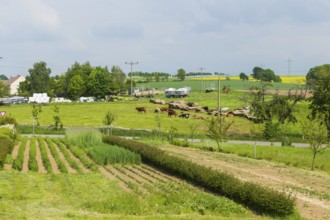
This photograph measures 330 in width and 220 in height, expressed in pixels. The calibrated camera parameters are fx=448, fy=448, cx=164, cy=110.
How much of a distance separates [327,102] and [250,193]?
36.5m

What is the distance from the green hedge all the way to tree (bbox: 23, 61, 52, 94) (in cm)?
9694

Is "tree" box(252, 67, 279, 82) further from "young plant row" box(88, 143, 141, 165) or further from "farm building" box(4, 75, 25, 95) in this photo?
"young plant row" box(88, 143, 141, 165)

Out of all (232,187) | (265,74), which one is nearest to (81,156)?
(232,187)

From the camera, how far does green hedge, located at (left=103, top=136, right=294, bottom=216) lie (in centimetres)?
1419

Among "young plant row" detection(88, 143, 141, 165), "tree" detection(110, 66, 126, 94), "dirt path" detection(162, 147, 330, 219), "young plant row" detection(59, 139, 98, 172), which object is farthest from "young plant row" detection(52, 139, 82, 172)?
"tree" detection(110, 66, 126, 94)

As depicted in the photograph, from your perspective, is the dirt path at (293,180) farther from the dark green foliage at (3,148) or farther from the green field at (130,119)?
the green field at (130,119)

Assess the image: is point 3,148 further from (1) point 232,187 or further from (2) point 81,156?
(1) point 232,187

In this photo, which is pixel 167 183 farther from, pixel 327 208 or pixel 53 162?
pixel 53 162

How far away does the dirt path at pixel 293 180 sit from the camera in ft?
51.6

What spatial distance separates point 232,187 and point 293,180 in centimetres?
704

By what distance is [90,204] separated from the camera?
14.4m

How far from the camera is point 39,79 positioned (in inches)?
4633

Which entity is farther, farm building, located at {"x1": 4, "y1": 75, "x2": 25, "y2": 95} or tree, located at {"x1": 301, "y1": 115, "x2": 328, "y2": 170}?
farm building, located at {"x1": 4, "y1": 75, "x2": 25, "y2": 95}

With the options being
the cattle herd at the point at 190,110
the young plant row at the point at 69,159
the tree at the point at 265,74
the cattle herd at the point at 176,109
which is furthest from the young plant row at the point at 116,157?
the tree at the point at 265,74
